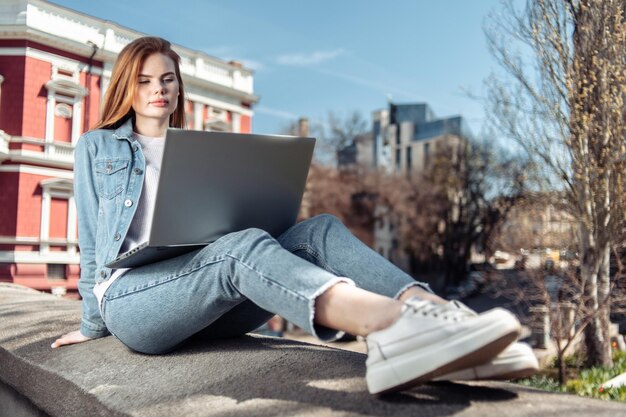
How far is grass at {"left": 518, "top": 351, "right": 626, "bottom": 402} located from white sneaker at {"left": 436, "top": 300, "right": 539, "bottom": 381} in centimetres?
264

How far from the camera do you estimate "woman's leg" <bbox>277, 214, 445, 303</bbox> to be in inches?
57.7

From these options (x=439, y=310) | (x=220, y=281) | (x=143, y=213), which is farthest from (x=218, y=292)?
(x=439, y=310)

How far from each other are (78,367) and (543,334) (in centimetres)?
965

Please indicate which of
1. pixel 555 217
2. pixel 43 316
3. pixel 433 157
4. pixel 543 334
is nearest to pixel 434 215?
pixel 433 157

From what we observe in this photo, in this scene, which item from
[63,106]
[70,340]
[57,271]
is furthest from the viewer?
[63,106]

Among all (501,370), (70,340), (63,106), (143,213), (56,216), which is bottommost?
(56,216)

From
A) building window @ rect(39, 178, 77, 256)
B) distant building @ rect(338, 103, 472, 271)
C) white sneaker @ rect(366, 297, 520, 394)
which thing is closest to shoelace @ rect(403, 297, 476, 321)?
white sneaker @ rect(366, 297, 520, 394)

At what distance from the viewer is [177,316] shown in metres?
1.63

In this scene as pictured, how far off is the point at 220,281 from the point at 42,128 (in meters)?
14.0

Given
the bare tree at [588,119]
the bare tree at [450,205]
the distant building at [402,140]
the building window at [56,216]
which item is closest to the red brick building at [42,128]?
the building window at [56,216]

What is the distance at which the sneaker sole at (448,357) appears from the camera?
1.17 m

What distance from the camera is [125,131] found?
2.01m

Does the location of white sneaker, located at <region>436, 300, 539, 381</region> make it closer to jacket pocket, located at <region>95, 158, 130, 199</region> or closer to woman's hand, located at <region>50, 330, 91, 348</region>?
jacket pocket, located at <region>95, 158, 130, 199</region>

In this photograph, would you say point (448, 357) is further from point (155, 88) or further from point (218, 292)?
point (155, 88)
